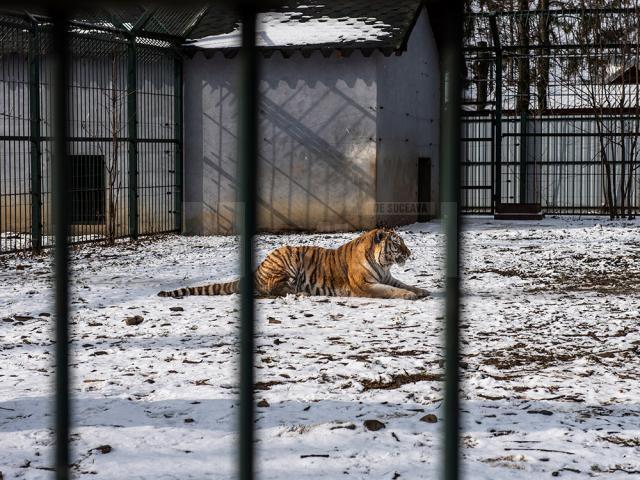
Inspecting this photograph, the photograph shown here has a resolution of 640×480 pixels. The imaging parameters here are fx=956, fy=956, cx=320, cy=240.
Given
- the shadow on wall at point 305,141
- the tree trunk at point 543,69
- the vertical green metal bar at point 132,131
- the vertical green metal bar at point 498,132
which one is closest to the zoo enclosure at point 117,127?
the vertical green metal bar at point 132,131

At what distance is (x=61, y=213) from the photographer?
142cm

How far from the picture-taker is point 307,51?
49.2 feet

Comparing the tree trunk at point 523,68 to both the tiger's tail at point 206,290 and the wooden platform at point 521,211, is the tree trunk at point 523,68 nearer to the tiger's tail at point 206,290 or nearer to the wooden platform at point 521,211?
the wooden platform at point 521,211

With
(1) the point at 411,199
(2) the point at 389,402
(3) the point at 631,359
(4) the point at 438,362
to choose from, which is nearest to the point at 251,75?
(2) the point at 389,402

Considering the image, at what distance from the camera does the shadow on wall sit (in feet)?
49.6

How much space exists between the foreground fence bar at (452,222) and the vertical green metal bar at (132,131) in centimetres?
1304

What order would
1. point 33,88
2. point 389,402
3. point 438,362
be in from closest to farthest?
1. point 389,402
2. point 438,362
3. point 33,88

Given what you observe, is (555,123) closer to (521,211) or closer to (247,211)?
(521,211)

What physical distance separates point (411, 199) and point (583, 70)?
18.2 feet

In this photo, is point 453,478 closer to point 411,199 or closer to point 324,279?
point 324,279

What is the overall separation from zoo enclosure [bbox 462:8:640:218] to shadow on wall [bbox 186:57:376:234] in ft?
13.1

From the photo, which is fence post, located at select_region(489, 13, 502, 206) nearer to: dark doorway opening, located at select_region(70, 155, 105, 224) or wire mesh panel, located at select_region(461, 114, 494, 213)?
wire mesh panel, located at select_region(461, 114, 494, 213)

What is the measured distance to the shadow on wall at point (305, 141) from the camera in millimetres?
15133

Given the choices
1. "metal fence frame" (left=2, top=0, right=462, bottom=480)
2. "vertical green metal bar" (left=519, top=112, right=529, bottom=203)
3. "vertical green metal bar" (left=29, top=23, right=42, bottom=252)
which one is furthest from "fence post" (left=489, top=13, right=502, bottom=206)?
"metal fence frame" (left=2, top=0, right=462, bottom=480)
